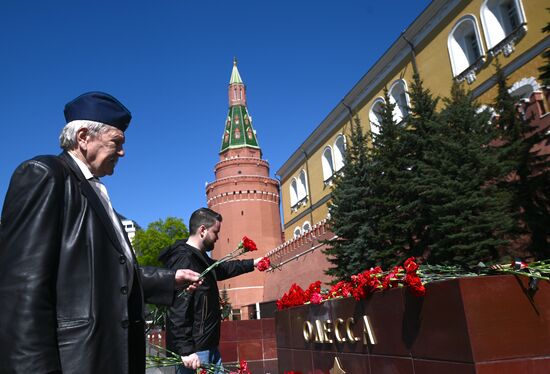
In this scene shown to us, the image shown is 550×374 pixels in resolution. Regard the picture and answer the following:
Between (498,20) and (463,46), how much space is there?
1947 mm

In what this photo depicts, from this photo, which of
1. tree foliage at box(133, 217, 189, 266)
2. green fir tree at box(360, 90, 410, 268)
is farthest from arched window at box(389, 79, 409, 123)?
tree foliage at box(133, 217, 189, 266)

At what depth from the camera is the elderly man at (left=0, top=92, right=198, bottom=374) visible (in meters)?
1.34

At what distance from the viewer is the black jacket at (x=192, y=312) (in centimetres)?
313

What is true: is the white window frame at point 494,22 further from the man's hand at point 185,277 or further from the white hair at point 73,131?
the white hair at point 73,131

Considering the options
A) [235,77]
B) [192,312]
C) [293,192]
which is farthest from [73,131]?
[235,77]

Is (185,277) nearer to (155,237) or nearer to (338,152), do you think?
(338,152)

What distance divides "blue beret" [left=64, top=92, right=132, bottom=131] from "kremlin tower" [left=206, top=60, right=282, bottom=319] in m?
33.1

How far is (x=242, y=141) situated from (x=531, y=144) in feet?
101

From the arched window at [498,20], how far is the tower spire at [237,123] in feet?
87.2

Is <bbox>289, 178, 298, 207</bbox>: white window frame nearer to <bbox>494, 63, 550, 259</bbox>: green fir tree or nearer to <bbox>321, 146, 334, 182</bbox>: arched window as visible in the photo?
<bbox>321, 146, 334, 182</bbox>: arched window

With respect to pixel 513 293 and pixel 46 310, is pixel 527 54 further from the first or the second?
pixel 46 310

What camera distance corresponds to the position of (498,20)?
15.5m

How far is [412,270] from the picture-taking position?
12.5 feet

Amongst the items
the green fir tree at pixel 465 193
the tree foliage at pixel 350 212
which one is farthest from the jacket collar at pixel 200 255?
the tree foliage at pixel 350 212
